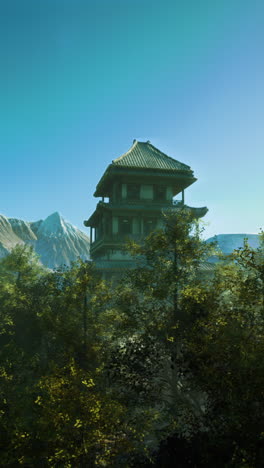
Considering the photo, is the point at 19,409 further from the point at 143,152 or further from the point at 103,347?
the point at 143,152

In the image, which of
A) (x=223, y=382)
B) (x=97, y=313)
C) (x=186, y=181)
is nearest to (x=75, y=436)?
(x=223, y=382)

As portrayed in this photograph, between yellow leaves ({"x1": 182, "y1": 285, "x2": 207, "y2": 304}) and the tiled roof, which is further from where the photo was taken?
the tiled roof

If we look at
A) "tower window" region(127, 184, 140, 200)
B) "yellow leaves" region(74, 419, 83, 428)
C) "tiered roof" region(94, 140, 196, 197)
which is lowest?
"yellow leaves" region(74, 419, 83, 428)

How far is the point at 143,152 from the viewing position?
41.9m

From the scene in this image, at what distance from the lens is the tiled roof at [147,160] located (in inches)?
1540

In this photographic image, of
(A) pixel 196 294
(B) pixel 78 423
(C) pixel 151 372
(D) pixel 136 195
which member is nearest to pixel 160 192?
(D) pixel 136 195

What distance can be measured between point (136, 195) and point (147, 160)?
13.2 ft

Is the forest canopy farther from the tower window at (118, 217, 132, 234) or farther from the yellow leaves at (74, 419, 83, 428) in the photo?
the tower window at (118, 217, 132, 234)

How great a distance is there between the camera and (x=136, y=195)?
4053cm

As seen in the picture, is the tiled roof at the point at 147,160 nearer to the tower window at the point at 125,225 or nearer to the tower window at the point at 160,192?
the tower window at the point at 160,192

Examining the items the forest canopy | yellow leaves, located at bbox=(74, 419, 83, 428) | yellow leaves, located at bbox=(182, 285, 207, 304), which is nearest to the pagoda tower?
the forest canopy

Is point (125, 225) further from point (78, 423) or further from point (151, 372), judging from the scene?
point (78, 423)

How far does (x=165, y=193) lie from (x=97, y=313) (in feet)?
85.9

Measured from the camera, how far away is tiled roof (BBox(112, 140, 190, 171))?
128 feet
